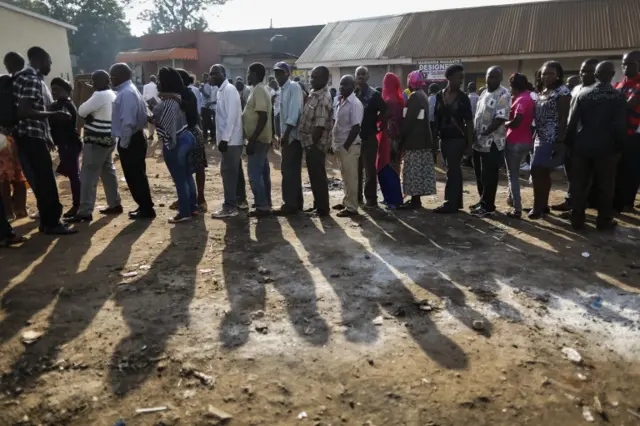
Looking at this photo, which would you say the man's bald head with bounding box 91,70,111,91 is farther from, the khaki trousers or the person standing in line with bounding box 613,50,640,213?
the person standing in line with bounding box 613,50,640,213

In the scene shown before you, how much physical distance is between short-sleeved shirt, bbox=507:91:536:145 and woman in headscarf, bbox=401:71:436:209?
3.21 feet

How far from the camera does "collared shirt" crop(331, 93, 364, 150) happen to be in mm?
5789

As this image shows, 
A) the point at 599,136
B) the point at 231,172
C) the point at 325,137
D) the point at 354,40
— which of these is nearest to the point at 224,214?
the point at 231,172

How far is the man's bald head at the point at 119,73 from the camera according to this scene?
557cm

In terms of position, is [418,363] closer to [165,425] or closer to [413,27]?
[165,425]

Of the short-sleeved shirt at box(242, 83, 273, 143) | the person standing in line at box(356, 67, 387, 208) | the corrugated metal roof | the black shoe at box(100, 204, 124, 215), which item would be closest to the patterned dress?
the person standing in line at box(356, 67, 387, 208)

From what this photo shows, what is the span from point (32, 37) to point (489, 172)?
68.3ft

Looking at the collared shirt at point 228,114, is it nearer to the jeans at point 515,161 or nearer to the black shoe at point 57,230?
the black shoe at point 57,230

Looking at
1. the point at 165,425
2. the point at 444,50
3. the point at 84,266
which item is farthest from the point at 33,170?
the point at 444,50

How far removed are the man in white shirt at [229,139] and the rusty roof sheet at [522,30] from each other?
13.1 metres

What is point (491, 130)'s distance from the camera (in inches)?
227

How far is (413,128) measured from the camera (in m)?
6.21

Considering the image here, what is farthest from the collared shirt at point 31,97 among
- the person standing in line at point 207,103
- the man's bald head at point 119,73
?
the person standing in line at point 207,103

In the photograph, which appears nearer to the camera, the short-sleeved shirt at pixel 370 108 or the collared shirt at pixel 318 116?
the collared shirt at pixel 318 116
